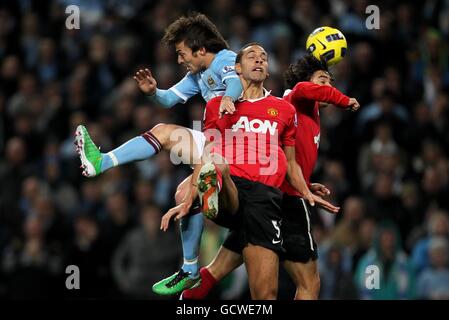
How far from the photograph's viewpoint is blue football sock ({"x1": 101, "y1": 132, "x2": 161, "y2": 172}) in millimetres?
6645

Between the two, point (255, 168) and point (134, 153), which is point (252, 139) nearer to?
A: point (255, 168)

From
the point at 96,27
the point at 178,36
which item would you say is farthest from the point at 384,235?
the point at 96,27

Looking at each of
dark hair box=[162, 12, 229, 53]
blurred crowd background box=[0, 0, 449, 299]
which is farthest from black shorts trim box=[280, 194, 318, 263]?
blurred crowd background box=[0, 0, 449, 299]

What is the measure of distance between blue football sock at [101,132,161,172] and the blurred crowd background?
285 centimetres

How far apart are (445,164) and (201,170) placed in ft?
17.2

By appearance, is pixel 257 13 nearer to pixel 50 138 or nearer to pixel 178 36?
pixel 50 138

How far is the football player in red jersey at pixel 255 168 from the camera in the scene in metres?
6.46

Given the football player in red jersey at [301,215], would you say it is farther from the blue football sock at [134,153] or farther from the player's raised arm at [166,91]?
the blue football sock at [134,153]

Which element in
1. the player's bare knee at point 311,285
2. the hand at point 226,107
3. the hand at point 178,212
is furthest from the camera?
the player's bare knee at point 311,285

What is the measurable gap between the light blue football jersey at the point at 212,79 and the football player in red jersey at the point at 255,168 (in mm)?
128
